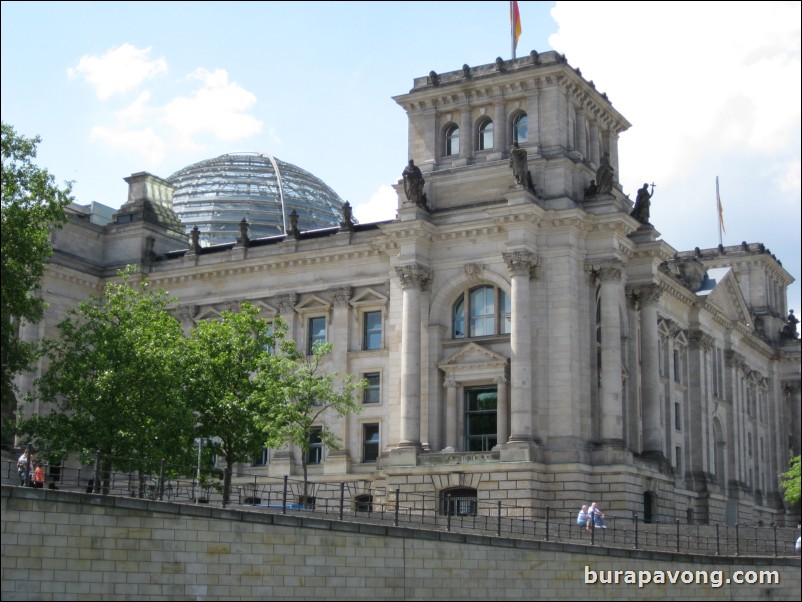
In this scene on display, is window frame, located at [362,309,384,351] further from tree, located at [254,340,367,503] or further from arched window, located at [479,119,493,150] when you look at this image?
arched window, located at [479,119,493,150]

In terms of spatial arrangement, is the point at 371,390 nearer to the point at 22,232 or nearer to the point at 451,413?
the point at 451,413

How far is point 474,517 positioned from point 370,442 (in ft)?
67.9

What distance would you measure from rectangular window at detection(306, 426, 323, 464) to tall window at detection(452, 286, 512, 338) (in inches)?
384

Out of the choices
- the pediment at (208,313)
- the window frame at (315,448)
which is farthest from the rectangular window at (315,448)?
the pediment at (208,313)

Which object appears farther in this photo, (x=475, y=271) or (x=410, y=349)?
(x=475, y=271)

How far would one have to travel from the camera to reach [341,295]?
66.7 meters

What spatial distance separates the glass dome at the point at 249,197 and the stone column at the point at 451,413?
116 feet

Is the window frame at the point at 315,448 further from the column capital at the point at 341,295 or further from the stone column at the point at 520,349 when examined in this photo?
the stone column at the point at 520,349

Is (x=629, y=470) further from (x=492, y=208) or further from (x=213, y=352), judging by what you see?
(x=213, y=352)

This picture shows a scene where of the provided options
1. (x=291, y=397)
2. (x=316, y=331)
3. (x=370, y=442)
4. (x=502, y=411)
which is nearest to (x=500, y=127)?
(x=502, y=411)

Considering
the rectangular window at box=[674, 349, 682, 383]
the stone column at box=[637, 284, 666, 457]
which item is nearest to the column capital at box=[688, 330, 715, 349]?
the rectangular window at box=[674, 349, 682, 383]

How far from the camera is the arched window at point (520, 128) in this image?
63.8m

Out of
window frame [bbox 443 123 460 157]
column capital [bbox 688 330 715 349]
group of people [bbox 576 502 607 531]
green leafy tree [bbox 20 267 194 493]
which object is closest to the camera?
group of people [bbox 576 502 607 531]

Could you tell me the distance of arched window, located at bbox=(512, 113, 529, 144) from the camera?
63.8 m
